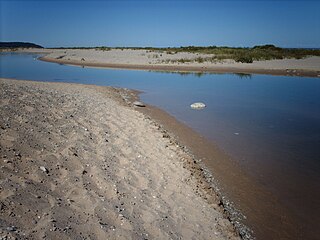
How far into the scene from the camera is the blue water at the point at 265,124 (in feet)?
25.0

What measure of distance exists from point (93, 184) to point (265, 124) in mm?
9297

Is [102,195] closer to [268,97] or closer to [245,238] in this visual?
[245,238]

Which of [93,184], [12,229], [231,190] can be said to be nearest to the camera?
[12,229]

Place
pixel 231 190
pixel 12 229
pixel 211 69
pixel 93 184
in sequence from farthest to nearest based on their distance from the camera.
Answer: pixel 211 69
pixel 231 190
pixel 93 184
pixel 12 229

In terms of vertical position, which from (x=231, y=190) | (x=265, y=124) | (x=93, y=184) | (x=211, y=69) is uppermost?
(x=211, y=69)

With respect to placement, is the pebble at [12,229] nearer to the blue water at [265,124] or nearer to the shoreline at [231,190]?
the shoreline at [231,190]

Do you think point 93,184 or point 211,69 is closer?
point 93,184

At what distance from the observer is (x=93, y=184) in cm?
553

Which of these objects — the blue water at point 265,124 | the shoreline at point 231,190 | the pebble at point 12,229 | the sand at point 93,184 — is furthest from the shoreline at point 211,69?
the pebble at point 12,229

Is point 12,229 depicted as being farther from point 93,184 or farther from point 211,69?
point 211,69

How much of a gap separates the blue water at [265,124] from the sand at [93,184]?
208cm

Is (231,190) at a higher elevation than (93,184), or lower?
lower

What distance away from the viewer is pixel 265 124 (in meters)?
12.6

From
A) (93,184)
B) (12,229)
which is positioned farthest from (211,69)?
(12,229)
